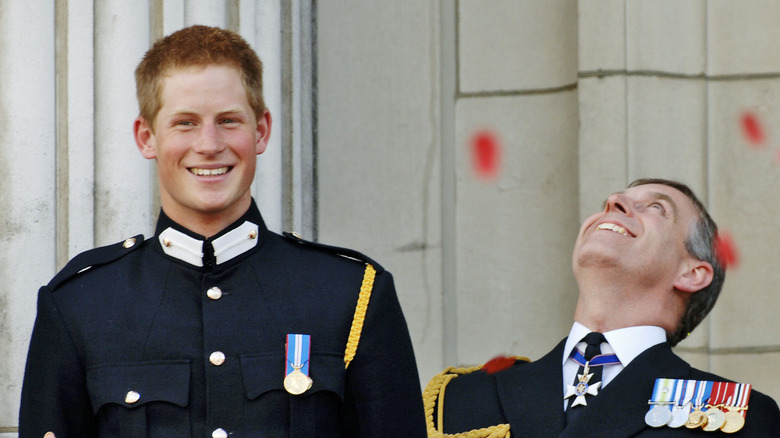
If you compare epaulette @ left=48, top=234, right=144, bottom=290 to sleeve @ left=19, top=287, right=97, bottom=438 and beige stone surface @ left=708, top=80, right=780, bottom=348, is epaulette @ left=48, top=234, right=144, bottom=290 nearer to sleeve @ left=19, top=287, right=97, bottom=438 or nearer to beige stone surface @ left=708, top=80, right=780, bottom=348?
sleeve @ left=19, top=287, right=97, bottom=438

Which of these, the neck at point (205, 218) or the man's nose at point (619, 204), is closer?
the neck at point (205, 218)

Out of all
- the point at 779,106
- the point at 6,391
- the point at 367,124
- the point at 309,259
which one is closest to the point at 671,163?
the point at 779,106

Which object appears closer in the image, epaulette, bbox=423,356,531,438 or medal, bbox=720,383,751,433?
medal, bbox=720,383,751,433

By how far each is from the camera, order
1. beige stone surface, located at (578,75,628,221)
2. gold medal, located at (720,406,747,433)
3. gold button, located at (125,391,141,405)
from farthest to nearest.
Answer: beige stone surface, located at (578,75,628,221) < gold medal, located at (720,406,747,433) < gold button, located at (125,391,141,405)

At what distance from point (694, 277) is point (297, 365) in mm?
1303

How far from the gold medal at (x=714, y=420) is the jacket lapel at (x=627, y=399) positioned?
0.14m

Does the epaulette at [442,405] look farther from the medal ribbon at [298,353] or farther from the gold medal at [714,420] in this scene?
the medal ribbon at [298,353]

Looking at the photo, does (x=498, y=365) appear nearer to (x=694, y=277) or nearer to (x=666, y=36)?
(x=694, y=277)

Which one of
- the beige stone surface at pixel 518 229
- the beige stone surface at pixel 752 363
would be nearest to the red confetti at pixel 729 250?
the beige stone surface at pixel 752 363

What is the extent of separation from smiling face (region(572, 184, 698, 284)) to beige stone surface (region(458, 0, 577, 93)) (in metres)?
0.76

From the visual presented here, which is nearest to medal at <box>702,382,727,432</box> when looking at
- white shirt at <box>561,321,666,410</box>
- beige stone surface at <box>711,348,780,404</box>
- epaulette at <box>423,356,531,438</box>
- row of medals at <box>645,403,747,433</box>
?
row of medals at <box>645,403,747,433</box>

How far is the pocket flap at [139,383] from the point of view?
8.13ft

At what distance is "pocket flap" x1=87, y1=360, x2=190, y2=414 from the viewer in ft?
8.13

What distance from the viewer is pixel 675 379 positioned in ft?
10.5
